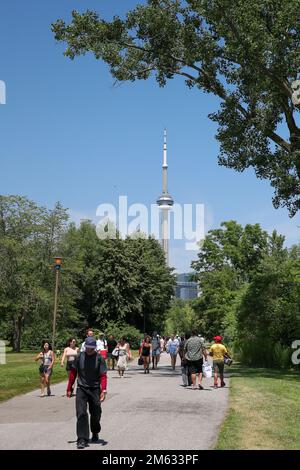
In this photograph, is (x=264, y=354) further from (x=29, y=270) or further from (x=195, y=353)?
(x=29, y=270)

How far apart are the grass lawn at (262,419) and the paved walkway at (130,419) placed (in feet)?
0.86

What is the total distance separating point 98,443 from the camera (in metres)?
8.73

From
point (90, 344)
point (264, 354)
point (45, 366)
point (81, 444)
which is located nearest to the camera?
point (81, 444)

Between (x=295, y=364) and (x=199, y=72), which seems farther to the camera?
(x=295, y=364)

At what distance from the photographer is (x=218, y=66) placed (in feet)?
84.7

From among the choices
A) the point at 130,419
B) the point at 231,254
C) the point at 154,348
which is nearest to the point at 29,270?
the point at 231,254

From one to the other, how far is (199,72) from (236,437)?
19.8 m

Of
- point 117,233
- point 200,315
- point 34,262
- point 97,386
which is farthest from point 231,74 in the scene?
point 200,315

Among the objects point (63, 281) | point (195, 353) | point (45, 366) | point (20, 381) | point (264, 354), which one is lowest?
point (20, 381)

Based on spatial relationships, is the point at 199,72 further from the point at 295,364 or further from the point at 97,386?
the point at 97,386

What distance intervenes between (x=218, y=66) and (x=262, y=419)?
60.2ft

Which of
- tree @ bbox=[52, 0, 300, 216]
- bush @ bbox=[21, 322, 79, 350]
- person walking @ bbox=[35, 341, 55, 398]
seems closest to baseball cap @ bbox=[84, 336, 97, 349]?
person walking @ bbox=[35, 341, 55, 398]

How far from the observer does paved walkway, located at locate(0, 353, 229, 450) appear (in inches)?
341

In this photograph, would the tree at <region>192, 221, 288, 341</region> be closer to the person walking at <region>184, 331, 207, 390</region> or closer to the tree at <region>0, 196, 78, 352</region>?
the tree at <region>0, 196, 78, 352</region>
